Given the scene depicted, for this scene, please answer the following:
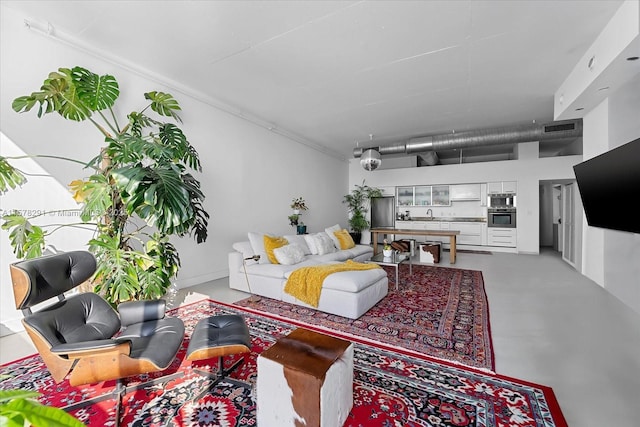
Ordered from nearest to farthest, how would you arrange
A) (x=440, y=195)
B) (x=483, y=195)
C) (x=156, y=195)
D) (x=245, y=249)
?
(x=156, y=195), (x=245, y=249), (x=483, y=195), (x=440, y=195)

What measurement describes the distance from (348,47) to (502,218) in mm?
6777

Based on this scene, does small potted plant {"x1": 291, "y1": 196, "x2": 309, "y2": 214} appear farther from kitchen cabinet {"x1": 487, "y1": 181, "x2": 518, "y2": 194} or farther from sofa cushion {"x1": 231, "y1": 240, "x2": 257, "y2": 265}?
kitchen cabinet {"x1": 487, "y1": 181, "x2": 518, "y2": 194}

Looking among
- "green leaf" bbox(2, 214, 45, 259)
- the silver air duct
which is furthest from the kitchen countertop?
"green leaf" bbox(2, 214, 45, 259)

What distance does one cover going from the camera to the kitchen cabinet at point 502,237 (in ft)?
25.0

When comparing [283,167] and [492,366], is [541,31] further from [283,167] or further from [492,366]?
[283,167]

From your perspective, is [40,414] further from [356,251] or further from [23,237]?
[356,251]

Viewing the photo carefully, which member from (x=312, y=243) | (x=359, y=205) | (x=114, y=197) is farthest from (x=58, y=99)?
(x=359, y=205)

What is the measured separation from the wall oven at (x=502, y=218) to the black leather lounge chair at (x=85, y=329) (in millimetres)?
8287

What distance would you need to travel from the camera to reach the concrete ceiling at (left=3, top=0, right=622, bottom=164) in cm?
277

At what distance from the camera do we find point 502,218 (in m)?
7.71

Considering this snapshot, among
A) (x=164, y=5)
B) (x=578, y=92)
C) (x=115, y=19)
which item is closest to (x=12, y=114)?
(x=115, y=19)

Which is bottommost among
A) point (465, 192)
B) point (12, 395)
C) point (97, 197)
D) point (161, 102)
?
point (12, 395)

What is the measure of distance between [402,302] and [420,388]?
1.78 metres

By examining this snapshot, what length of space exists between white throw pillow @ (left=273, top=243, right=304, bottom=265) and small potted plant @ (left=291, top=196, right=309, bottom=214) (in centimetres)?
255
